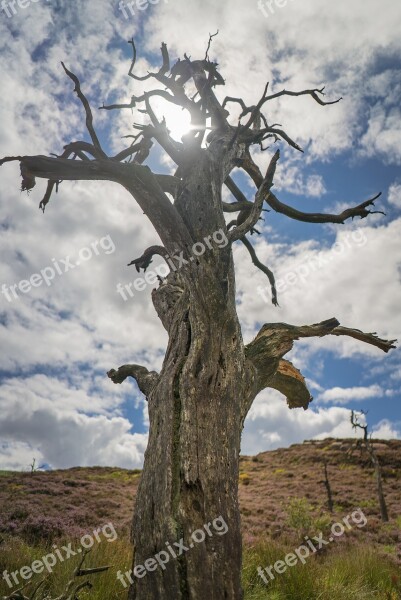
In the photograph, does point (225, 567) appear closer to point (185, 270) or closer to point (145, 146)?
point (185, 270)

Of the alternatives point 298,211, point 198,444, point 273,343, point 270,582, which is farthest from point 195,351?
point 270,582

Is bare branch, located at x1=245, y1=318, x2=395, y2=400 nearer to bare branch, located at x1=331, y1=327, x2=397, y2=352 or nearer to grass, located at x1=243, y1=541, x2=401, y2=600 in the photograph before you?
bare branch, located at x1=331, y1=327, x2=397, y2=352

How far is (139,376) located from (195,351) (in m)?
1.16

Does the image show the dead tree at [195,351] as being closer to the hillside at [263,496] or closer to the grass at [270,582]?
the grass at [270,582]

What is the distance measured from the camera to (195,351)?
11.3ft

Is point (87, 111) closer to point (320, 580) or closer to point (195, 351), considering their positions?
point (195, 351)

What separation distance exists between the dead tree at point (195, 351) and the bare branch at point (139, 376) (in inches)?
0.8

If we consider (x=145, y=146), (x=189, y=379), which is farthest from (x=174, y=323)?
(x=145, y=146)

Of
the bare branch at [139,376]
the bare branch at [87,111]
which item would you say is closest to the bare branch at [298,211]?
the bare branch at [87,111]

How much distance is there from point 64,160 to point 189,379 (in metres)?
2.89

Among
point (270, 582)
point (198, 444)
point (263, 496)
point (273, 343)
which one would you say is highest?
point (273, 343)

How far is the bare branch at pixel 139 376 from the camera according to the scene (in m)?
4.08

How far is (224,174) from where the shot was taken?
5645 millimetres

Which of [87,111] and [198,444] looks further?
[87,111]
